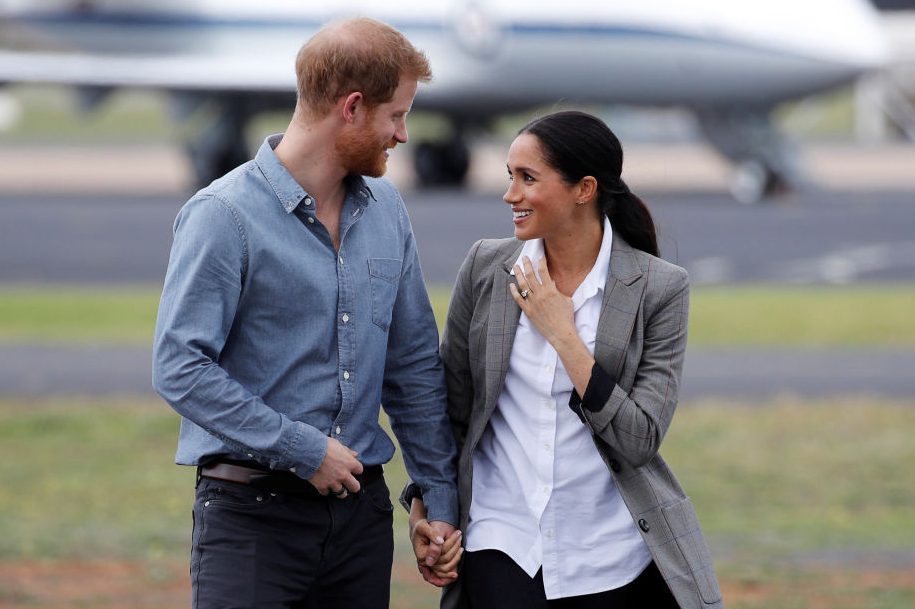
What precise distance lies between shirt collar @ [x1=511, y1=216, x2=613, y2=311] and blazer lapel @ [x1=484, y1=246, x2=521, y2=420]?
58 millimetres

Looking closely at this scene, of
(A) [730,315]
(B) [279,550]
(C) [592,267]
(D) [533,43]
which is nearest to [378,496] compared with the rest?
(B) [279,550]

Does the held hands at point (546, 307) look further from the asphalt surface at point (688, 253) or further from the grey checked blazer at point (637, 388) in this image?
the asphalt surface at point (688, 253)

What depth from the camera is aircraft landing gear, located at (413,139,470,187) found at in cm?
3025

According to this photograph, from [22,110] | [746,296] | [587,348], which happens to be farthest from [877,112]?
[587,348]

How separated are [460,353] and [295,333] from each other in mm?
441

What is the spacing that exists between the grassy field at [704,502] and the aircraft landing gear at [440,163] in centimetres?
2045

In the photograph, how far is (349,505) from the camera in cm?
324

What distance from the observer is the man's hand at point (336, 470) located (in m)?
3.08

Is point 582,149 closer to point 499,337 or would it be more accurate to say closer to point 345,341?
point 499,337

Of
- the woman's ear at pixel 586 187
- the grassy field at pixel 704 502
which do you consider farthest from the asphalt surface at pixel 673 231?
the woman's ear at pixel 586 187

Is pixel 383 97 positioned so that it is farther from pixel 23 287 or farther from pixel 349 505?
pixel 23 287

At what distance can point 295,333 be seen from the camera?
3.15 metres

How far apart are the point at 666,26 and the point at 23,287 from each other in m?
12.0

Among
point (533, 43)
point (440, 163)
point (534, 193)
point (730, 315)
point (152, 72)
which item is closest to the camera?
point (534, 193)
